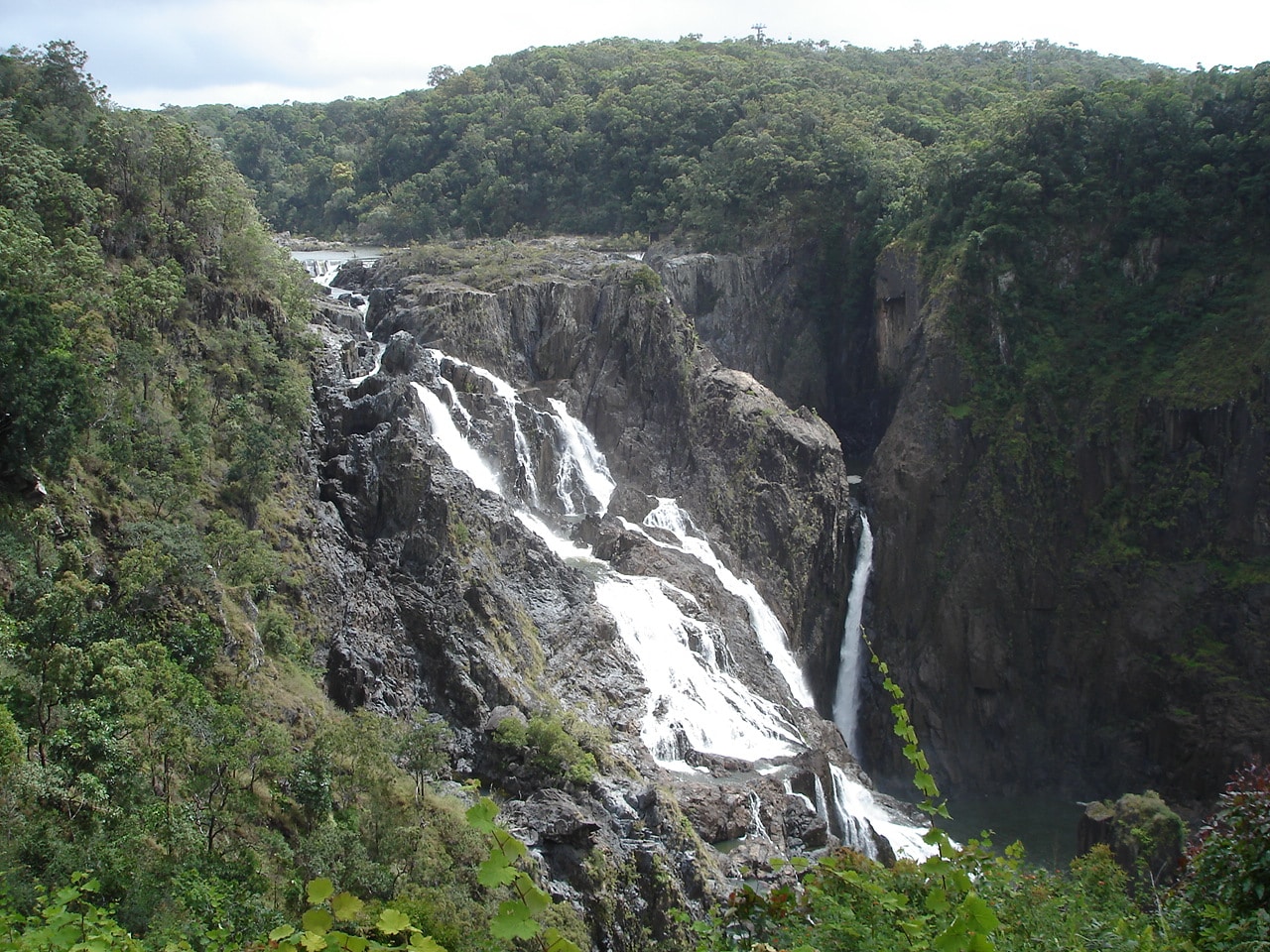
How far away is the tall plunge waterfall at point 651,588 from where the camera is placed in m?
27.3

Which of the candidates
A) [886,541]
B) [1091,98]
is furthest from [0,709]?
[1091,98]

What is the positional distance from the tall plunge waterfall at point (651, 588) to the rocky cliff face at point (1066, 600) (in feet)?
11.0

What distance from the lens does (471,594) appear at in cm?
2483

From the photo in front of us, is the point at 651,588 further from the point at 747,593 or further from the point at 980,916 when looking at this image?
the point at 980,916

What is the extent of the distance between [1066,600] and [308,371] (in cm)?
2902

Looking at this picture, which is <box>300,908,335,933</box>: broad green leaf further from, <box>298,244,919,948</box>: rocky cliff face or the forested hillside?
<box>298,244,919,948</box>: rocky cliff face

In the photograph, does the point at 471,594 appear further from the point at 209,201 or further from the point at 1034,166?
the point at 1034,166

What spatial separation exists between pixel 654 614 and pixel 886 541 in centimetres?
1662

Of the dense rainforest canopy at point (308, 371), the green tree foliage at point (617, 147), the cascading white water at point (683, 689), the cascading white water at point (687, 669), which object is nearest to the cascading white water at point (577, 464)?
the cascading white water at point (687, 669)

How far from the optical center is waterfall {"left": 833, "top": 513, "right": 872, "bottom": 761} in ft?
131

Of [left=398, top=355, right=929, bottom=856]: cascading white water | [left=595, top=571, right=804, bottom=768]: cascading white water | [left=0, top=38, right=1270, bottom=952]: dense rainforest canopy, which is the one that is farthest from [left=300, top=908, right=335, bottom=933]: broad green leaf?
[left=595, top=571, right=804, bottom=768]: cascading white water

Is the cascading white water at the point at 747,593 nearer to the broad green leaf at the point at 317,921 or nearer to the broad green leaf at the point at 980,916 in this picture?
the broad green leaf at the point at 980,916

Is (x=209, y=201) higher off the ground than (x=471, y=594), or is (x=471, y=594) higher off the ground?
(x=209, y=201)

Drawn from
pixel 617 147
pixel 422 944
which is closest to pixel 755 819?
pixel 422 944
